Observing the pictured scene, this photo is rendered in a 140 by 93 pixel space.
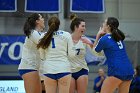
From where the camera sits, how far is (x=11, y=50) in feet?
46.8

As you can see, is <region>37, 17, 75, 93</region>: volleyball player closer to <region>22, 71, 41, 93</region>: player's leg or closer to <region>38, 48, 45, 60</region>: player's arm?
<region>38, 48, 45, 60</region>: player's arm

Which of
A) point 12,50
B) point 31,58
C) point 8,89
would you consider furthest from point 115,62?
point 12,50

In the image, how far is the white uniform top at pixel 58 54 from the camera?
19.1ft

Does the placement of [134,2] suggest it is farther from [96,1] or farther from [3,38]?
[3,38]

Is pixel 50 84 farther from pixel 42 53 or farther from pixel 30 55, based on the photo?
pixel 30 55

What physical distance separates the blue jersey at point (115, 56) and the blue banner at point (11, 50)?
27.7ft

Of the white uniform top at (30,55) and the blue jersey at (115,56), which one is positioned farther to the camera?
the white uniform top at (30,55)

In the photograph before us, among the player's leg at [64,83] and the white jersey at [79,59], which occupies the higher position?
the white jersey at [79,59]

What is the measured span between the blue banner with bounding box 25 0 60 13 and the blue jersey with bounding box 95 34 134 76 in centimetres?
836

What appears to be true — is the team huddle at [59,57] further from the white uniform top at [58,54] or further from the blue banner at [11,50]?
the blue banner at [11,50]

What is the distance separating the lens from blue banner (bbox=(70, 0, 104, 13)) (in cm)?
1438

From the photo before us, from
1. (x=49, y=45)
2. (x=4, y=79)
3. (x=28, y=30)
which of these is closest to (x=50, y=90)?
(x=49, y=45)

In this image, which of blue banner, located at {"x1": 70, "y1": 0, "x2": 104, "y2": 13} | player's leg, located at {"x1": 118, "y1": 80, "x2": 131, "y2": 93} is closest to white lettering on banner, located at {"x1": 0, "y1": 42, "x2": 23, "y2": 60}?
blue banner, located at {"x1": 70, "y1": 0, "x2": 104, "y2": 13}

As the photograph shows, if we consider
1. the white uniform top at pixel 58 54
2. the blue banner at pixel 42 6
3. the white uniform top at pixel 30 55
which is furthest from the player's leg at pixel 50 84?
the blue banner at pixel 42 6
